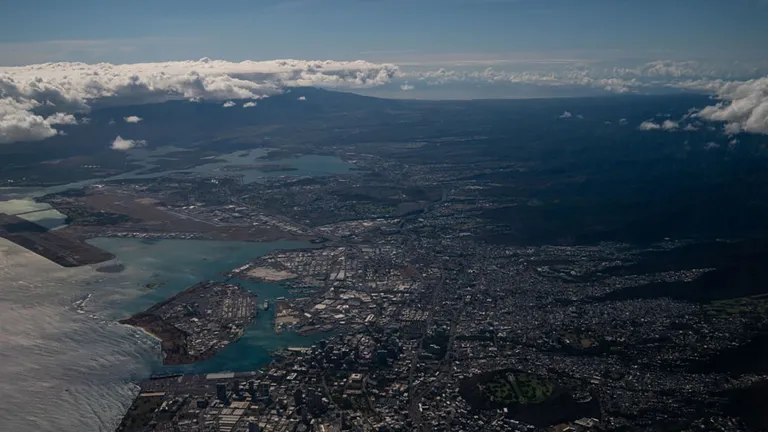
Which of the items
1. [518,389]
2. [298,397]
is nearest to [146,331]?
[298,397]

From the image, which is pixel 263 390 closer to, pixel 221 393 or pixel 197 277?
pixel 221 393

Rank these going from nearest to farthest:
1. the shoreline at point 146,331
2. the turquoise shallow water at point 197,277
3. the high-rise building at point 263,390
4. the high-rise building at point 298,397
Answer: the high-rise building at point 298,397
the high-rise building at point 263,390
the turquoise shallow water at point 197,277
the shoreline at point 146,331

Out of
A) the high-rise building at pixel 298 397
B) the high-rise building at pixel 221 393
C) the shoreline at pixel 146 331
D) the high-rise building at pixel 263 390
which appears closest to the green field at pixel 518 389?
the high-rise building at pixel 298 397

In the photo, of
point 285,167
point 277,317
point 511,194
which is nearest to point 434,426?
point 277,317

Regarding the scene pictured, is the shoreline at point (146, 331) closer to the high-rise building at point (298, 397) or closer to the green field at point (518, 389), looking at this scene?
the high-rise building at point (298, 397)

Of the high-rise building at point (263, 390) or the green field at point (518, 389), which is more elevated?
the green field at point (518, 389)

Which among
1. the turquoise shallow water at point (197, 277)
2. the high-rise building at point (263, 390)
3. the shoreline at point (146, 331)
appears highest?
the turquoise shallow water at point (197, 277)

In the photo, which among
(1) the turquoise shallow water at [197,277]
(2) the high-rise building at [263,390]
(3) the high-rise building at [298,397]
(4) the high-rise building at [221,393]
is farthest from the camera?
(1) the turquoise shallow water at [197,277]

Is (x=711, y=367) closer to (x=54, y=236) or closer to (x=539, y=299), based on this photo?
(x=539, y=299)
